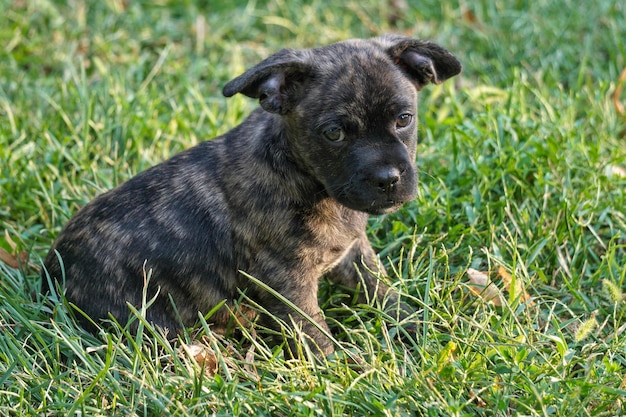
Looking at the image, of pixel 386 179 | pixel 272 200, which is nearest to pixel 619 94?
pixel 386 179

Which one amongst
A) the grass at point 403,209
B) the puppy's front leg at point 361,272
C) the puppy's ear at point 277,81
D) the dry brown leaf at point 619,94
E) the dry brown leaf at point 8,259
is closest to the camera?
the grass at point 403,209

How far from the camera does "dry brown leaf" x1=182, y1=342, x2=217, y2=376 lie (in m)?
4.86

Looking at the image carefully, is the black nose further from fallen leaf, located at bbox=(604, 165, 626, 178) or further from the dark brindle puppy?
fallen leaf, located at bbox=(604, 165, 626, 178)

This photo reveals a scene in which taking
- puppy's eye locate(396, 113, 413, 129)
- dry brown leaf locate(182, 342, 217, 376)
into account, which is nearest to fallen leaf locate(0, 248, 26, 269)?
dry brown leaf locate(182, 342, 217, 376)

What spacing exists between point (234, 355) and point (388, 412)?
4.47ft

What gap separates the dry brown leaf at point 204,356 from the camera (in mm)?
4857

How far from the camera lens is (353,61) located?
4.78m

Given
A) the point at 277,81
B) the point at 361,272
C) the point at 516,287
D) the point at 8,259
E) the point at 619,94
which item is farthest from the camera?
the point at 619,94

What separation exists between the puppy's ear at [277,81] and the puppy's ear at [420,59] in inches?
22.0

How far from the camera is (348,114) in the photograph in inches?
183

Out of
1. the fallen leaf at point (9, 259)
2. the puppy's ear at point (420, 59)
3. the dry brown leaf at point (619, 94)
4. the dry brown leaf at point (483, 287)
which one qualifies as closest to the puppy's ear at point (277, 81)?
the puppy's ear at point (420, 59)

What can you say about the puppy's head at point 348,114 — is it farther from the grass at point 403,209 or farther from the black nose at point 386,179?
the grass at point 403,209

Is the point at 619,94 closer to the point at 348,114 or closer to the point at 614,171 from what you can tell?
the point at 614,171

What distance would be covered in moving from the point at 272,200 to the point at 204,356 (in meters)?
0.96
